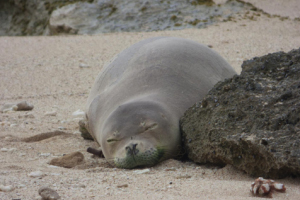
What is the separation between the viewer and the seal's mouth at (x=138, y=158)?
3.29 meters

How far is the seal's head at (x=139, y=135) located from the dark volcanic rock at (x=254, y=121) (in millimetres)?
157

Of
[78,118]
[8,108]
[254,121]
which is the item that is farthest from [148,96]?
[8,108]

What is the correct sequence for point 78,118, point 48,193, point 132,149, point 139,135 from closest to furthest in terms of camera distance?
point 48,193, point 132,149, point 139,135, point 78,118

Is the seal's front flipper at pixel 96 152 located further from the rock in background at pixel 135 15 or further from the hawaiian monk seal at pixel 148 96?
the rock in background at pixel 135 15

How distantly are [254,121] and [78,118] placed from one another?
115 inches

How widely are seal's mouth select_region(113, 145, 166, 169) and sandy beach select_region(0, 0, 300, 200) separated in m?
0.07

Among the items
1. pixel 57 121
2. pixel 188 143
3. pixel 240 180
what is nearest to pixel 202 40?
pixel 57 121

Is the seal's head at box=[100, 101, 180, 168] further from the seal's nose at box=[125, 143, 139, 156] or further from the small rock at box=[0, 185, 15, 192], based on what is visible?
the small rock at box=[0, 185, 15, 192]

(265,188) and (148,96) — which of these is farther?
(148,96)

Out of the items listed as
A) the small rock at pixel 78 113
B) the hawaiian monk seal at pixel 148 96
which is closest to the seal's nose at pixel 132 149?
the hawaiian monk seal at pixel 148 96

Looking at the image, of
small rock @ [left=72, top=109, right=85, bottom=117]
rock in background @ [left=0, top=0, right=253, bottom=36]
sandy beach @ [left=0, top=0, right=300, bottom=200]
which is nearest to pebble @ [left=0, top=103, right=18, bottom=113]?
sandy beach @ [left=0, top=0, right=300, bottom=200]

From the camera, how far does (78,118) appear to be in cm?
546

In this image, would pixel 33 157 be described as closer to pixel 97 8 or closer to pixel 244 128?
pixel 244 128

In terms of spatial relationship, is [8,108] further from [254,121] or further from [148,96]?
[254,121]
